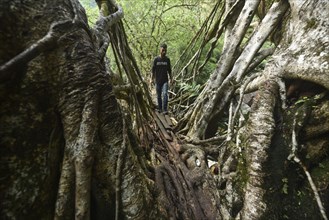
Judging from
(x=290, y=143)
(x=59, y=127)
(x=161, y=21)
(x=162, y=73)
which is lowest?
(x=290, y=143)

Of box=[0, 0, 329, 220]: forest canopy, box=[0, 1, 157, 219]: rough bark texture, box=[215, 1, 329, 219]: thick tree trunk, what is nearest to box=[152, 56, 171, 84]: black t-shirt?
box=[0, 0, 329, 220]: forest canopy

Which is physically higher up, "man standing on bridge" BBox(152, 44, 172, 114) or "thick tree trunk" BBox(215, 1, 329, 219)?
"man standing on bridge" BBox(152, 44, 172, 114)

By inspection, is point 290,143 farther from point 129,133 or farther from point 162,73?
point 162,73

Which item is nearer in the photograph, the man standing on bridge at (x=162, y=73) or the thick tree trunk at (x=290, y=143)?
the thick tree trunk at (x=290, y=143)

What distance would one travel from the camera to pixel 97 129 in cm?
140

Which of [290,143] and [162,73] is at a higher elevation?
[162,73]

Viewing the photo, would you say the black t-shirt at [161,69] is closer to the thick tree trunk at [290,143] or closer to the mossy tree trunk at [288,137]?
the mossy tree trunk at [288,137]

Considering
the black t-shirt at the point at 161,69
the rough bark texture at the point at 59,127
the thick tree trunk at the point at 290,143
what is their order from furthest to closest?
the black t-shirt at the point at 161,69 → the thick tree trunk at the point at 290,143 → the rough bark texture at the point at 59,127

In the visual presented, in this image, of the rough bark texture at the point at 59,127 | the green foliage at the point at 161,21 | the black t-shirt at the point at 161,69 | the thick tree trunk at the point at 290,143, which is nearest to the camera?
the rough bark texture at the point at 59,127

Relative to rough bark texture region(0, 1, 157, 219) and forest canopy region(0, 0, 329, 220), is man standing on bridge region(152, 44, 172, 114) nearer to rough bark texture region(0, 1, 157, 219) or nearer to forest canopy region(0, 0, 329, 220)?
forest canopy region(0, 0, 329, 220)

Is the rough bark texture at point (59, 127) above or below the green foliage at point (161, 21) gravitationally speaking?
below

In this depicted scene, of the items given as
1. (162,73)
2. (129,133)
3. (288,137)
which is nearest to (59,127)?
(129,133)

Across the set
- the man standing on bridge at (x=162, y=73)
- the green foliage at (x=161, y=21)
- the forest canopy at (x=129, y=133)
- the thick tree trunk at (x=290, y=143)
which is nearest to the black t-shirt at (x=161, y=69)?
the man standing on bridge at (x=162, y=73)

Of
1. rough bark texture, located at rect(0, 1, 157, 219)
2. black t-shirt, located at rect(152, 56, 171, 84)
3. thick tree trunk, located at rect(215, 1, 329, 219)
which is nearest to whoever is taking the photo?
rough bark texture, located at rect(0, 1, 157, 219)
